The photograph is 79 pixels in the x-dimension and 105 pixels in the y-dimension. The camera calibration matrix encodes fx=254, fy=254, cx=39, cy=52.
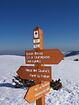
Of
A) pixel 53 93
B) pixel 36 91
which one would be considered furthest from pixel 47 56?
pixel 53 93

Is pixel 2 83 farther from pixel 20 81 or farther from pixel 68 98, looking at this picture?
pixel 68 98

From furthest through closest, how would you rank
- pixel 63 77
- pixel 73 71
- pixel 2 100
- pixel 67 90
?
1. pixel 73 71
2. pixel 63 77
3. pixel 67 90
4. pixel 2 100

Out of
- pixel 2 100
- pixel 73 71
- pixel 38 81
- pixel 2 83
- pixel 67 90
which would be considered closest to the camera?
pixel 38 81

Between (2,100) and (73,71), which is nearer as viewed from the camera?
(2,100)

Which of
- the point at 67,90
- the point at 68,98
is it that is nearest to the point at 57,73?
the point at 67,90

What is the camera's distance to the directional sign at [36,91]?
16.4 feet

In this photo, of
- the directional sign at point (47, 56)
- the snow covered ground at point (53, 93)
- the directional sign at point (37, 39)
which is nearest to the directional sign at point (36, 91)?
the directional sign at point (47, 56)

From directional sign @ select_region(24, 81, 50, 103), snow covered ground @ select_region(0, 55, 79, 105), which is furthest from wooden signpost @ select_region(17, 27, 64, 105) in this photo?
snow covered ground @ select_region(0, 55, 79, 105)

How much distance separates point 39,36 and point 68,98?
17.9ft

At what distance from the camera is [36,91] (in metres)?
5.29

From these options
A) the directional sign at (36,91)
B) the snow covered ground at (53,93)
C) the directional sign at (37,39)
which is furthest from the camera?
the snow covered ground at (53,93)

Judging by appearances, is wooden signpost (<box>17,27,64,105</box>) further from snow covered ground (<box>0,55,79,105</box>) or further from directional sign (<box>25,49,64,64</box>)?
snow covered ground (<box>0,55,79,105</box>)

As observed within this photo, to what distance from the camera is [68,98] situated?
10.4 m

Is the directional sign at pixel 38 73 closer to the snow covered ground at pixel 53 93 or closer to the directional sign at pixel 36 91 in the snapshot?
the directional sign at pixel 36 91
